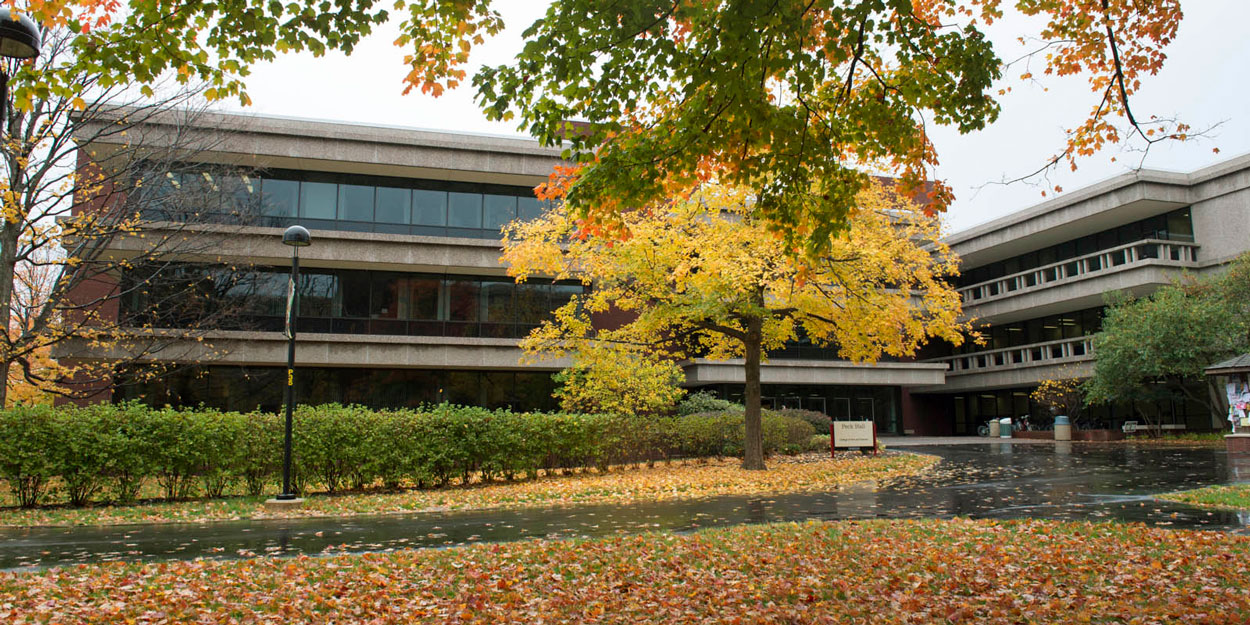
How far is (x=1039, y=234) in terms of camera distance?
3691 cm

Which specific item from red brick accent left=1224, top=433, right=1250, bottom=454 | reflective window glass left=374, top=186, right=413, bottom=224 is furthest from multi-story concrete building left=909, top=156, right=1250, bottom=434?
reflective window glass left=374, top=186, right=413, bottom=224

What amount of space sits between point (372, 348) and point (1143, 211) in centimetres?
3179

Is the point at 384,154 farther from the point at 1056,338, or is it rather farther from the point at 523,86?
the point at 1056,338

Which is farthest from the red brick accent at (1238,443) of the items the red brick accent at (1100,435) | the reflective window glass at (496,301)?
the reflective window glass at (496,301)

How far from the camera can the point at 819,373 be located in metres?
36.2

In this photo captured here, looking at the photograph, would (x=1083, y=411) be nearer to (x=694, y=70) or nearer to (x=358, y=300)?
(x=358, y=300)

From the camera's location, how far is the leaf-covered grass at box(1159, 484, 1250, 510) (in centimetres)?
1049

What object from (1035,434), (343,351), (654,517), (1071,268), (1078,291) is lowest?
(654,517)

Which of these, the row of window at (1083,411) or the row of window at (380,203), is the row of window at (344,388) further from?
the row of window at (1083,411)

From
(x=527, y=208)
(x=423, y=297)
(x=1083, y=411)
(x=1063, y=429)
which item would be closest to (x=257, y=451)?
(x=423, y=297)

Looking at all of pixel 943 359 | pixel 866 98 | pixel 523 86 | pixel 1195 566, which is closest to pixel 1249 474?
pixel 1195 566

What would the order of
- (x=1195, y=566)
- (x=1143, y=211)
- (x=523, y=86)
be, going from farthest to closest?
(x=1143, y=211) < (x=523, y=86) < (x=1195, y=566)

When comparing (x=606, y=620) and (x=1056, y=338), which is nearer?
(x=606, y=620)

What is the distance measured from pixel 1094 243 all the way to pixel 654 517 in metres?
34.2
